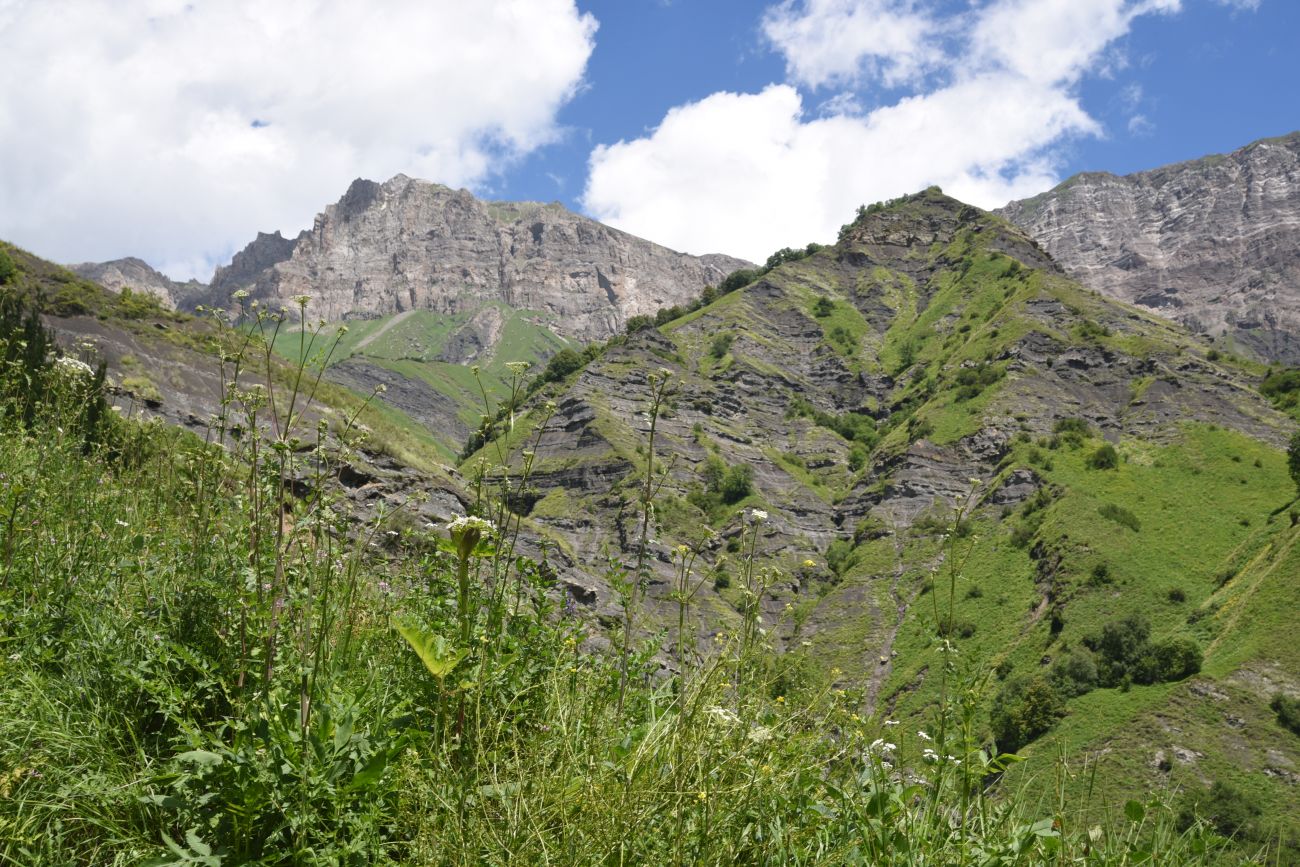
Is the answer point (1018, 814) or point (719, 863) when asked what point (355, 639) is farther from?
point (1018, 814)

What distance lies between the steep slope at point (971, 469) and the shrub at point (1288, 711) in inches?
46.9

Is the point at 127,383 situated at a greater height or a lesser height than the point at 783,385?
lesser

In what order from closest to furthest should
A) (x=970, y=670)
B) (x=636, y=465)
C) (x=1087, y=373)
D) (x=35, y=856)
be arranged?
(x=35, y=856) < (x=970, y=670) < (x=636, y=465) < (x=1087, y=373)

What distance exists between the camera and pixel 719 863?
103 inches

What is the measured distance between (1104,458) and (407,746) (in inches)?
4384

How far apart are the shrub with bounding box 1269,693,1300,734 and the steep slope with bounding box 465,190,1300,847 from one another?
1192 mm

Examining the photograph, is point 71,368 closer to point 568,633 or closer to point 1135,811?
point 568,633

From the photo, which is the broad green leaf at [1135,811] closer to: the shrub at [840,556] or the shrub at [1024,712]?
the shrub at [1024,712]

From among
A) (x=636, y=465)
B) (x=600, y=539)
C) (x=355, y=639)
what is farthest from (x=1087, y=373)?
(x=355, y=639)

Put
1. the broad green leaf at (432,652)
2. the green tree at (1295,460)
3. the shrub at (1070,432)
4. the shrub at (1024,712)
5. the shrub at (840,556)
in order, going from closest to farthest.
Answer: the broad green leaf at (432,652), the shrub at (1024,712), the green tree at (1295,460), the shrub at (840,556), the shrub at (1070,432)

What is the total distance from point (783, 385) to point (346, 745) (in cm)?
14114

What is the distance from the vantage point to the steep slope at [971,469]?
2810 inches

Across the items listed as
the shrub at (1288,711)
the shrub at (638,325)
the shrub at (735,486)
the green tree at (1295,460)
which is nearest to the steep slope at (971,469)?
the shrub at (735,486)

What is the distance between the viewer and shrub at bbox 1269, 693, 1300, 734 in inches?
2167
